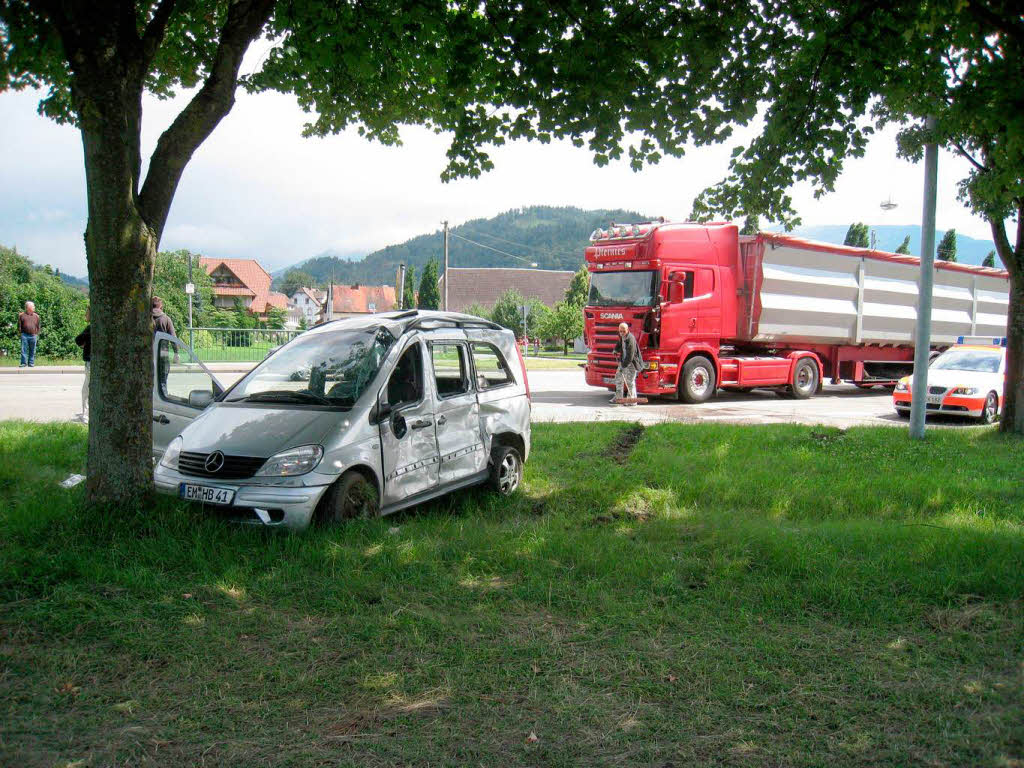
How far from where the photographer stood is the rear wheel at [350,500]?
5.34 meters

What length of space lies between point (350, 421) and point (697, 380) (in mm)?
11965

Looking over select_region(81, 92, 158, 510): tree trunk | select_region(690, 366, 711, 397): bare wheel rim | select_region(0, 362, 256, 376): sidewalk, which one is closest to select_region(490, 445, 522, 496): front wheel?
select_region(81, 92, 158, 510): tree trunk

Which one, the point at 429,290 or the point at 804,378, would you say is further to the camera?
the point at 429,290

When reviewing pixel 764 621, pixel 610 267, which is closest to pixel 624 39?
pixel 764 621

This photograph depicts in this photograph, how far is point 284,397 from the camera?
19.7 feet

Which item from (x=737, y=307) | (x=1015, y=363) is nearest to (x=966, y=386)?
(x=1015, y=363)

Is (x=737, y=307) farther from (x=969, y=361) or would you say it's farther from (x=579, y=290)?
(x=579, y=290)

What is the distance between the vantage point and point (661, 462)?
868 cm

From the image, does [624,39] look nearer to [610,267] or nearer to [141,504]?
[141,504]

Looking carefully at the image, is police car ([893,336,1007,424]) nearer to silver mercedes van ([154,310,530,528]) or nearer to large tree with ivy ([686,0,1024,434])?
large tree with ivy ([686,0,1024,434])

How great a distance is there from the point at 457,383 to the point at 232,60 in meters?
3.19

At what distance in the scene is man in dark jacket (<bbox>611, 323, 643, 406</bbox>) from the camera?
15203 millimetres

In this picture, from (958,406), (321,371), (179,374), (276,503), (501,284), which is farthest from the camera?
(501,284)

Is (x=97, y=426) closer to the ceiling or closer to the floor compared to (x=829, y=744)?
closer to the ceiling
